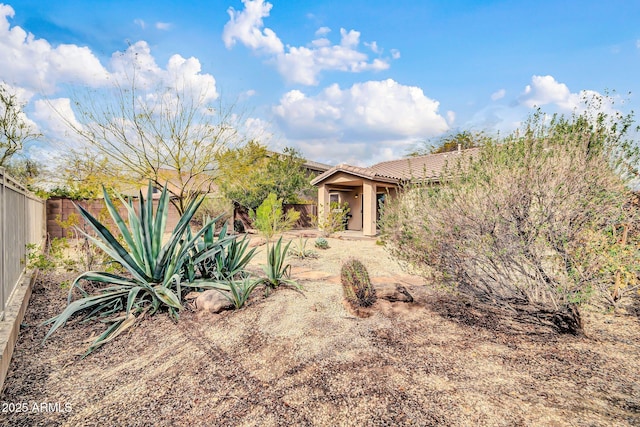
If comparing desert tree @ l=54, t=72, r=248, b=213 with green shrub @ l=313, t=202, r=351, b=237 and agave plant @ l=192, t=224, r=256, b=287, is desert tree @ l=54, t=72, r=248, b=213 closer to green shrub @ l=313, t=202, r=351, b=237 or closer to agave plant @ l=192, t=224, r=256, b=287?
agave plant @ l=192, t=224, r=256, b=287

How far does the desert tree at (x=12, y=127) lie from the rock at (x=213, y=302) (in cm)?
1716

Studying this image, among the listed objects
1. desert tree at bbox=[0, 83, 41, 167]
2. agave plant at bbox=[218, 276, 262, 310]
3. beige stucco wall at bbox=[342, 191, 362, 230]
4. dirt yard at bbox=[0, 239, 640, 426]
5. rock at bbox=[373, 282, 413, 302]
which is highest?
desert tree at bbox=[0, 83, 41, 167]

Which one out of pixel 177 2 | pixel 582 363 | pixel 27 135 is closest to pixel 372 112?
pixel 177 2

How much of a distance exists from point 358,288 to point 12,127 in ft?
64.9

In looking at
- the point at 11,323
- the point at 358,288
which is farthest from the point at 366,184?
the point at 11,323

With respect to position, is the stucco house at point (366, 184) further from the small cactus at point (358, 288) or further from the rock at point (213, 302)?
the rock at point (213, 302)

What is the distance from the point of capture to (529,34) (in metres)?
8.34

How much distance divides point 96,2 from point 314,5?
18.9 feet

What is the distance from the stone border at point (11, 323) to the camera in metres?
2.90

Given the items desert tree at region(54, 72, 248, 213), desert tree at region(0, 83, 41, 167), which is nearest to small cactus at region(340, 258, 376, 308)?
desert tree at region(54, 72, 248, 213)

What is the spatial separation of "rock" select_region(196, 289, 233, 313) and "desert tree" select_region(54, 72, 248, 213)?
6180 millimetres

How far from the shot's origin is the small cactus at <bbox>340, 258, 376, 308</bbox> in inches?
181

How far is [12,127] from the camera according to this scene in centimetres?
1578

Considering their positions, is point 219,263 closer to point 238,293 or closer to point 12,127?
point 238,293
